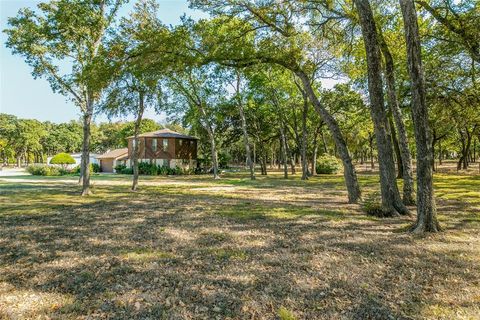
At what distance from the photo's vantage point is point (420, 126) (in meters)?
6.89

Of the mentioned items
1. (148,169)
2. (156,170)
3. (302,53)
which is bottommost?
(156,170)

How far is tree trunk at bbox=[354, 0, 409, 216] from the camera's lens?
29.7 feet

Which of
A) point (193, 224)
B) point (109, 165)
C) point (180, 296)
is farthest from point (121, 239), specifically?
point (109, 165)

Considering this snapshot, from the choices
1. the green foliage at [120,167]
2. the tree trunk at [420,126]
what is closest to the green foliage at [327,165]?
the green foliage at [120,167]

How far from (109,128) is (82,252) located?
79032mm

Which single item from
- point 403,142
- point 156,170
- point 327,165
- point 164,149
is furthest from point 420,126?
point 164,149

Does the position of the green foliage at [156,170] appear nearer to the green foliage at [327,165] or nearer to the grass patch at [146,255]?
the green foliage at [327,165]

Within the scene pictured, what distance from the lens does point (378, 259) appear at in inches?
207

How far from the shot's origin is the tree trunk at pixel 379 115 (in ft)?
29.7

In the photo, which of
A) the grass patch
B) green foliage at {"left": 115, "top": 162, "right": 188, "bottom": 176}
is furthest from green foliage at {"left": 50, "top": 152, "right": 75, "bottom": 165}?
the grass patch

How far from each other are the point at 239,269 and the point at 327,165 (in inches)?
1273

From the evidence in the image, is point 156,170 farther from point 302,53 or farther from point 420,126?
point 420,126

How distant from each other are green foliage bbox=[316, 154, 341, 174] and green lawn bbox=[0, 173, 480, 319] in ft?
87.6

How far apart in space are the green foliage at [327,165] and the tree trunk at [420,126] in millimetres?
29039
